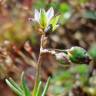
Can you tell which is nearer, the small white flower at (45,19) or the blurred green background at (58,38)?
the small white flower at (45,19)

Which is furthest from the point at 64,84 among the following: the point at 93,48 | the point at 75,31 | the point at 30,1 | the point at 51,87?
the point at 30,1

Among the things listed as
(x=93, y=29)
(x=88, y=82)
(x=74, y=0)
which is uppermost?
(x=74, y=0)

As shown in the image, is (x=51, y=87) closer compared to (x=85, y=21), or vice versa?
(x=51, y=87)

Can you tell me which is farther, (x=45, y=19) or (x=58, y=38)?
(x=58, y=38)

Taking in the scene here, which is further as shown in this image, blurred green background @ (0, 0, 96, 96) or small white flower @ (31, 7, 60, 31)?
blurred green background @ (0, 0, 96, 96)

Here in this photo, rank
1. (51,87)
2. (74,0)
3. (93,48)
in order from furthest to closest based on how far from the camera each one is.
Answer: (74,0) → (93,48) → (51,87)

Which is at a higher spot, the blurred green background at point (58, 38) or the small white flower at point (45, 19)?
the small white flower at point (45, 19)

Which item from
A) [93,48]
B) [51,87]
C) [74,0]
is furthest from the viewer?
[74,0]

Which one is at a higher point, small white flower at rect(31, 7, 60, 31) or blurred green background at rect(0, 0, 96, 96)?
small white flower at rect(31, 7, 60, 31)

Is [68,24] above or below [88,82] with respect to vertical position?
above

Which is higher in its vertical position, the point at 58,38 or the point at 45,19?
the point at 45,19

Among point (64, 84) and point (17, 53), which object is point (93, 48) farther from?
point (17, 53)
